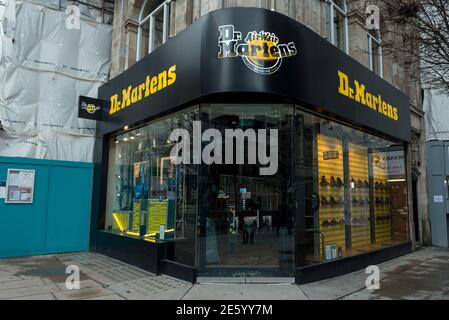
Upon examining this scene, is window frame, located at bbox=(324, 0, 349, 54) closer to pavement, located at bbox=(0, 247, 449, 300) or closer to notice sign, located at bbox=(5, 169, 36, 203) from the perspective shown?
pavement, located at bbox=(0, 247, 449, 300)

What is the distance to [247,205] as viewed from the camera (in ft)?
23.8

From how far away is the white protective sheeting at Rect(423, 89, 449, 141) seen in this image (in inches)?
551

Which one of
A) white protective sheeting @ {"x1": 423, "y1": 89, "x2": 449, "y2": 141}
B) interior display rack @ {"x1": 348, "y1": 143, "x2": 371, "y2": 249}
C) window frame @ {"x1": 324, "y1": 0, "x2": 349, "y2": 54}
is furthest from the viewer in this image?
white protective sheeting @ {"x1": 423, "y1": 89, "x2": 449, "y2": 141}

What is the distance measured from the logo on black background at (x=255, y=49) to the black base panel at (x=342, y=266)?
3925 millimetres

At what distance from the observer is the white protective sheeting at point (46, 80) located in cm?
995

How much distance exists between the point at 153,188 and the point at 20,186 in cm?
385

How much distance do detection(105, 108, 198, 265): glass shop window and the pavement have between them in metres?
0.90

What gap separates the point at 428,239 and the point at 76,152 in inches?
517

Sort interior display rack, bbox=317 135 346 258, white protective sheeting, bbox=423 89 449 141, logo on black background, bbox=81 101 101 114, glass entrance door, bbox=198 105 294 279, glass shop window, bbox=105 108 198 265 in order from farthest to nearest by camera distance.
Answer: white protective sheeting, bbox=423 89 449 141 < logo on black background, bbox=81 101 101 114 < interior display rack, bbox=317 135 346 258 < glass shop window, bbox=105 108 198 265 < glass entrance door, bbox=198 105 294 279

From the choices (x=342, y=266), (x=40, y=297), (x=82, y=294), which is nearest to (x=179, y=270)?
(x=82, y=294)

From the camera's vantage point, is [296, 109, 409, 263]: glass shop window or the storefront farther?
[296, 109, 409, 263]: glass shop window

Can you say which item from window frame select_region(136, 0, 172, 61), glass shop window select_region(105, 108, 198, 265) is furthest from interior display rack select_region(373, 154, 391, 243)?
window frame select_region(136, 0, 172, 61)

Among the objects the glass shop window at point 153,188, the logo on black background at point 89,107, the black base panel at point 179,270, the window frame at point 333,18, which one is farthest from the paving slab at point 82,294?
the window frame at point 333,18
